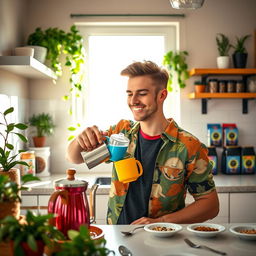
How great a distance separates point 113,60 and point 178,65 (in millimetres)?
589

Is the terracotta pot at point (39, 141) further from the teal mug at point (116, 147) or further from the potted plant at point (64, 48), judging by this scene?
the teal mug at point (116, 147)

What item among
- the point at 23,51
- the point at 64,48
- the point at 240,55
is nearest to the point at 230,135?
the point at 240,55

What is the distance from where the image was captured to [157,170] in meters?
1.90

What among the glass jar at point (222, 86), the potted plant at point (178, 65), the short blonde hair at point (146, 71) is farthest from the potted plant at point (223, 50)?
the short blonde hair at point (146, 71)

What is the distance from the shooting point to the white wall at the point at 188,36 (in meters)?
3.38

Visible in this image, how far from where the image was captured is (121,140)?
5.01 ft

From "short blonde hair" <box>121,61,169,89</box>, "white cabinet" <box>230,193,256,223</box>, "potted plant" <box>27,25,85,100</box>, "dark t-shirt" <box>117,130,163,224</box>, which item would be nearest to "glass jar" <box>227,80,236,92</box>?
"white cabinet" <box>230,193,256,223</box>

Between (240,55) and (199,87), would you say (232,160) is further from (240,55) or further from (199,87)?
(240,55)

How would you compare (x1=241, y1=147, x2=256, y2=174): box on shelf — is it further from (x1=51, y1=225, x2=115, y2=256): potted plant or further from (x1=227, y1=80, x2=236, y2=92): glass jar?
(x1=51, y1=225, x2=115, y2=256): potted plant

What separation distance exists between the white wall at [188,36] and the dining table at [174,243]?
6.57 ft

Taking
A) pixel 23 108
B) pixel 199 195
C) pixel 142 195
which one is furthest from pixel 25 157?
pixel 199 195

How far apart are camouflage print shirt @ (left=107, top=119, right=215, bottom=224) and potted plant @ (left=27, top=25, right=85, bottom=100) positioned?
1562 mm

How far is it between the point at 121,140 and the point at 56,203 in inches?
15.2

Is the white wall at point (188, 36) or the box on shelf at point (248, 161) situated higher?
the white wall at point (188, 36)
